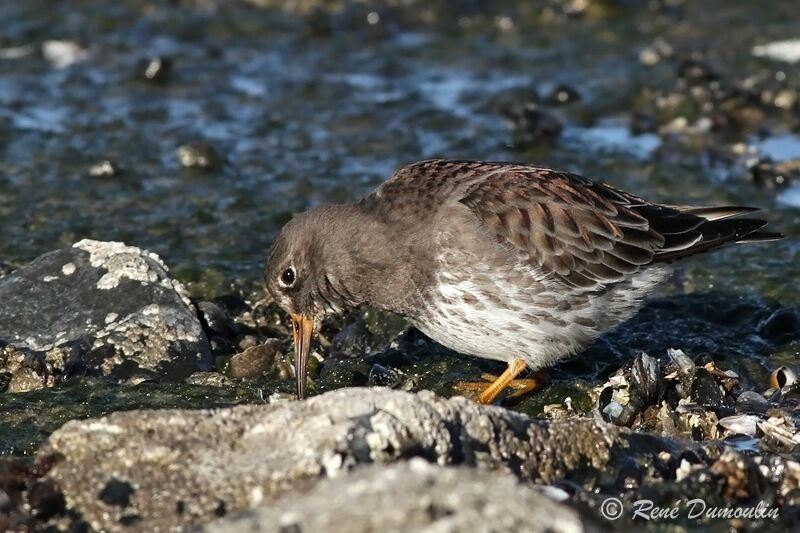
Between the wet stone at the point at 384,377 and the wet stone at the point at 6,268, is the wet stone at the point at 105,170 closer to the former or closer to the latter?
the wet stone at the point at 6,268

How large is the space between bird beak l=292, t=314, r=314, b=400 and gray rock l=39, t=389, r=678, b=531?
154 cm

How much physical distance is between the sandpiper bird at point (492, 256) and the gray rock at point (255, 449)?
1599mm

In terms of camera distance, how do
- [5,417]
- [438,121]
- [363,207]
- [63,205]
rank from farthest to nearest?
[438,121]
[63,205]
[363,207]
[5,417]

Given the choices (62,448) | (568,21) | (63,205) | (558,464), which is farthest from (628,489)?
(568,21)

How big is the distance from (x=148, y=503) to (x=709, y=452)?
9.64ft

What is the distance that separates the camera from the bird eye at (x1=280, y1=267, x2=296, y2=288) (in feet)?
25.6

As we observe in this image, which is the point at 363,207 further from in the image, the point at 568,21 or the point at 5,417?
the point at 568,21

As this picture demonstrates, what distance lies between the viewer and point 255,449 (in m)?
5.53

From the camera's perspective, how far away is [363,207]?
7.98m

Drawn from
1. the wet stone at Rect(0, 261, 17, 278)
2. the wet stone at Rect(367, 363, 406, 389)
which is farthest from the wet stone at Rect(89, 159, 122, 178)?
the wet stone at Rect(367, 363, 406, 389)

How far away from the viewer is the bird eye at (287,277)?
25.6 feet

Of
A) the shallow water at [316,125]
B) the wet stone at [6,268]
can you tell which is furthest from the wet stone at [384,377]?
the wet stone at [6,268]

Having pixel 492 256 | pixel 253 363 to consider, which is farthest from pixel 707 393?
pixel 253 363

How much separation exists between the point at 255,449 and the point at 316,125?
766 cm
